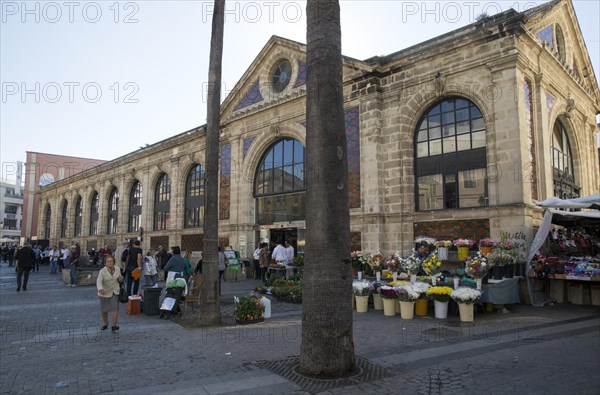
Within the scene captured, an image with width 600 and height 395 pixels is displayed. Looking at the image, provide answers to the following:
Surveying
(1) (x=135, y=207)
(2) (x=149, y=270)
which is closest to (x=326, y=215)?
(2) (x=149, y=270)

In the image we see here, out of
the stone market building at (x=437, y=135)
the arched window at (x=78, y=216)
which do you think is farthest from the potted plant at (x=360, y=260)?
the arched window at (x=78, y=216)

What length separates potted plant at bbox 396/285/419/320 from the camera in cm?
977

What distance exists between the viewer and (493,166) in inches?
556

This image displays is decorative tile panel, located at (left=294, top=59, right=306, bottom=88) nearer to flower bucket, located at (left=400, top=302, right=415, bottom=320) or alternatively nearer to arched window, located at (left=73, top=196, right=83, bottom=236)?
flower bucket, located at (left=400, top=302, right=415, bottom=320)

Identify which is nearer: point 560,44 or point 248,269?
point 560,44

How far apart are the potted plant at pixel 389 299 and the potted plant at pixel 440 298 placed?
828 millimetres

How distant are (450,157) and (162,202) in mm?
22143

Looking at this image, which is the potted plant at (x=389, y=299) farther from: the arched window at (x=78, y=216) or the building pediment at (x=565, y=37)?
the arched window at (x=78, y=216)

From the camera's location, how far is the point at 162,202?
3141 cm

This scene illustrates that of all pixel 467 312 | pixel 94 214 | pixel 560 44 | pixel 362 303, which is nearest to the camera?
pixel 467 312

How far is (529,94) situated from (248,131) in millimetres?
13370

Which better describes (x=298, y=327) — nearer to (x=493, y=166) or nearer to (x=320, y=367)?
(x=320, y=367)

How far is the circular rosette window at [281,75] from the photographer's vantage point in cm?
2139

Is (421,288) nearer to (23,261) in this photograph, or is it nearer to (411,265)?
(411,265)
